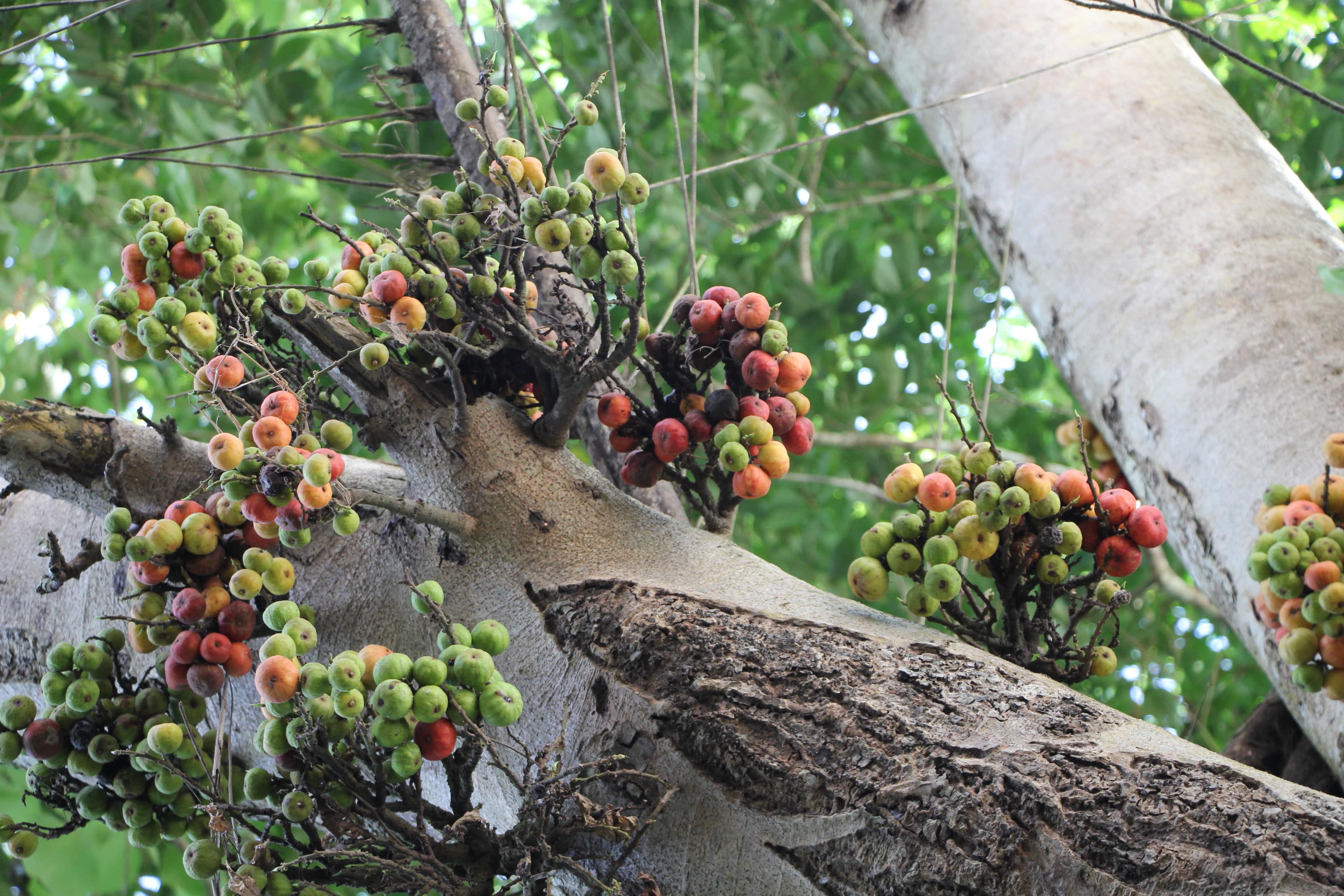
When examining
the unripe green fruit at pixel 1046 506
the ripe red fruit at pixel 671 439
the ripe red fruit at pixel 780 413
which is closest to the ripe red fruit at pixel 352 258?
the ripe red fruit at pixel 671 439

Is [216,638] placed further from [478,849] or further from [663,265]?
[663,265]

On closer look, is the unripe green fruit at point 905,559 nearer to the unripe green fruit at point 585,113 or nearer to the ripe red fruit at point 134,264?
the unripe green fruit at point 585,113

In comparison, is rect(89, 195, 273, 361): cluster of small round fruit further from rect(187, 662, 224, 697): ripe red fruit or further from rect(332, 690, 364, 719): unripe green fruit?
rect(332, 690, 364, 719): unripe green fruit

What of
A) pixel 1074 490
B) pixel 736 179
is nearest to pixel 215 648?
pixel 1074 490

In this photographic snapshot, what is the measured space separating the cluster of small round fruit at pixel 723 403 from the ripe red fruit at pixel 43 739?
0.80 metres

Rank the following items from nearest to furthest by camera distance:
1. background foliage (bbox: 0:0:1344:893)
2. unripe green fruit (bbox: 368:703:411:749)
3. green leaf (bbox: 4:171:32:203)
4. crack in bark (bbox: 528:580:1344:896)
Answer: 1. crack in bark (bbox: 528:580:1344:896)
2. unripe green fruit (bbox: 368:703:411:749)
3. green leaf (bbox: 4:171:32:203)
4. background foliage (bbox: 0:0:1344:893)

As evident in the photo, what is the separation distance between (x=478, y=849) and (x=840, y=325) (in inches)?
117

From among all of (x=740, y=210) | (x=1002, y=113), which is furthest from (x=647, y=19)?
(x=1002, y=113)

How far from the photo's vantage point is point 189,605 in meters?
1.24

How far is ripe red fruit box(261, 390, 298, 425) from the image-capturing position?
3.98 ft

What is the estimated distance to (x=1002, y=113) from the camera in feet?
6.90

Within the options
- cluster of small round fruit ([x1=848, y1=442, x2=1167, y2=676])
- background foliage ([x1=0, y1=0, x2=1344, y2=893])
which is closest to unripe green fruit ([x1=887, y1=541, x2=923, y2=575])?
cluster of small round fruit ([x1=848, y1=442, x2=1167, y2=676])

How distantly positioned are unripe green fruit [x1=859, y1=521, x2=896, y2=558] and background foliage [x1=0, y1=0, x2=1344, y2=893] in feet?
5.55

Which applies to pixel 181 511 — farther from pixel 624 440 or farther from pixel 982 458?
pixel 982 458
